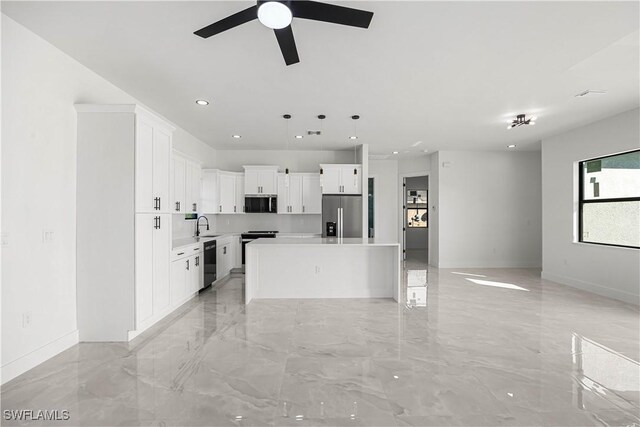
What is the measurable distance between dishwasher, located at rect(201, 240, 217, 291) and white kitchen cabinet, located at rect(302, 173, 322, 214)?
237cm

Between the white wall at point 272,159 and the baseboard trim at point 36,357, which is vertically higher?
the white wall at point 272,159

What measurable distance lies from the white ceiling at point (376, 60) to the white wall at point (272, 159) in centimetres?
233

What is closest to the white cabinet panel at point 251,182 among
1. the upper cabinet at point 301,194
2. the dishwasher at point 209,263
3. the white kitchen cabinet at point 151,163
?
the upper cabinet at point 301,194

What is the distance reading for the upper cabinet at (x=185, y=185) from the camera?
5145 mm

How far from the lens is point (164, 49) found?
2.89 metres

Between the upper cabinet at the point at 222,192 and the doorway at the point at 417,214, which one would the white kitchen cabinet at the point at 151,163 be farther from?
the doorway at the point at 417,214

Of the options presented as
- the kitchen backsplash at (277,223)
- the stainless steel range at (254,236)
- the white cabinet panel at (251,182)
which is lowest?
the stainless steel range at (254,236)

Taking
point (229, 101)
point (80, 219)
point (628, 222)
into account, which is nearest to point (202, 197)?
point (229, 101)

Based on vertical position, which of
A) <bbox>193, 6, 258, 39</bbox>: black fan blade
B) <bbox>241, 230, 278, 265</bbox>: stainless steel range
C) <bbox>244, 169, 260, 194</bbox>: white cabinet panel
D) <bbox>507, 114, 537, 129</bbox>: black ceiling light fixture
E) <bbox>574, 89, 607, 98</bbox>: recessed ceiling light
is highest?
<bbox>574, 89, 607, 98</bbox>: recessed ceiling light

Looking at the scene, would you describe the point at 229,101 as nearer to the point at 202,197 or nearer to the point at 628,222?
the point at 202,197

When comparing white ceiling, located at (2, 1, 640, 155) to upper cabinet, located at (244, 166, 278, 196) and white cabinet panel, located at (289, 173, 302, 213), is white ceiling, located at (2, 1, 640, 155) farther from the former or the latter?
white cabinet panel, located at (289, 173, 302, 213)

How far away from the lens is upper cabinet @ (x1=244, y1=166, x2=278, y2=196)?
7.00 m
